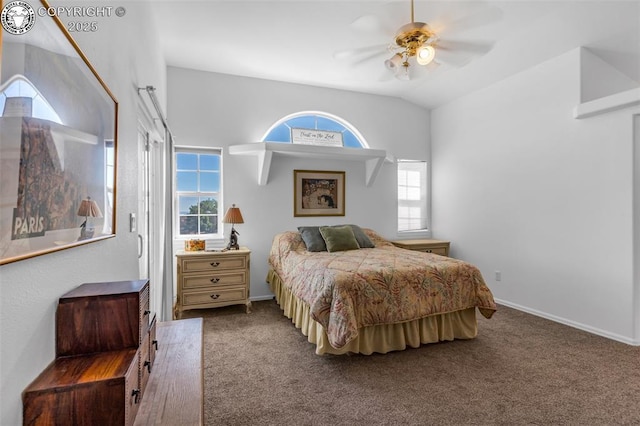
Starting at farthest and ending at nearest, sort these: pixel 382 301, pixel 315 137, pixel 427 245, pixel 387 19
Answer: pixel 427 245, pixel 315 137, pixel 387 19, pixel 382 301

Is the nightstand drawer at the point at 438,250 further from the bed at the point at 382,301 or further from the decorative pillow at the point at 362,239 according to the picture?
the bed at the point at 382,301

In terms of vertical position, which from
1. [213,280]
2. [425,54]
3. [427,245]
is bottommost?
[213,280]

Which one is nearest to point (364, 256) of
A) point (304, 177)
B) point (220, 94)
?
point (304, 177)

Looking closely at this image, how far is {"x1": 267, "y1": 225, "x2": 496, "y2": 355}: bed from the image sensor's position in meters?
Result: 2.51

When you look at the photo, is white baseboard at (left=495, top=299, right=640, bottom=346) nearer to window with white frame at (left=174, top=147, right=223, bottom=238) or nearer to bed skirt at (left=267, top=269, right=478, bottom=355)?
bed skirt at (left=267, top=269, right=478, bottom=355)

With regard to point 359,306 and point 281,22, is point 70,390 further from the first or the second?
point 281,22

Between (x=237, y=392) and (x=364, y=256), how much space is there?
1.84 m

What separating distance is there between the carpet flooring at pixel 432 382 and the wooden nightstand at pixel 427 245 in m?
1.73

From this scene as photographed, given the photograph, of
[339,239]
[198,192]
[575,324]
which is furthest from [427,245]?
[198,192]

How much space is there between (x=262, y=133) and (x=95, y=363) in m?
3.82

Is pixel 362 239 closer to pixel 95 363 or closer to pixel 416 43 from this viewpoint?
pixel 416 43

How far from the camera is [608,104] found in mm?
2947

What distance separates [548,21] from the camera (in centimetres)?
300

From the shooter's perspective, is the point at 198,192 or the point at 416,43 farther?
the point at 198,192
